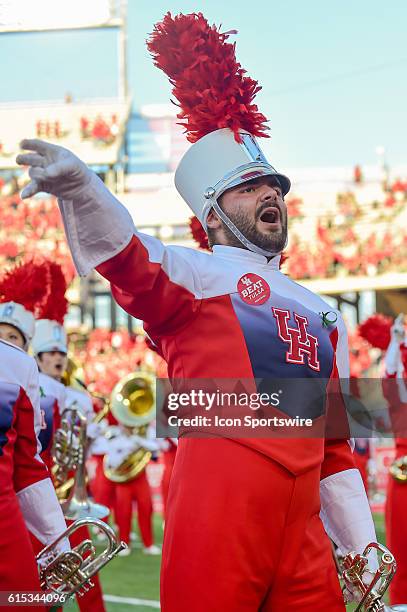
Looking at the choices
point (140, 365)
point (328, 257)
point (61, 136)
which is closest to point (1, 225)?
point (61, 136)

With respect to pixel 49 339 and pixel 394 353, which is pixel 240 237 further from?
pixel 49 339

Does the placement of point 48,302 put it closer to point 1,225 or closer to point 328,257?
point 328,257

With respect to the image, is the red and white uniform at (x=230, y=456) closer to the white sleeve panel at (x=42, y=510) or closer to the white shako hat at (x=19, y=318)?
the white sleeve panel at (x=42, y=510)

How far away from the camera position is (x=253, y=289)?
9.07 feet

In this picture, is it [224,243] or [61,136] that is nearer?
[224,243]

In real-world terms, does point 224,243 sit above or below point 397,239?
above

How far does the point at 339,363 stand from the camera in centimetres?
299

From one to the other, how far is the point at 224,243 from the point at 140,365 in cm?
2726

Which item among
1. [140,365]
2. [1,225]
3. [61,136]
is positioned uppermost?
[61,136]

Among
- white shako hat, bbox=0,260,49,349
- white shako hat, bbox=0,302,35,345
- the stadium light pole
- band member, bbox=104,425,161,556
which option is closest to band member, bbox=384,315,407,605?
white shako hat, bbox=0,260,49,349

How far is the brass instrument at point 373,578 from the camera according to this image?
2.78 metres

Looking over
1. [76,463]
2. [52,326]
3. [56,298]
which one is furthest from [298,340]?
[76,463]

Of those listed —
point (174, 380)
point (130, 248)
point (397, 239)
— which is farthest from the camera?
point (397, 239)

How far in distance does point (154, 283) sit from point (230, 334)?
0.92 feet
